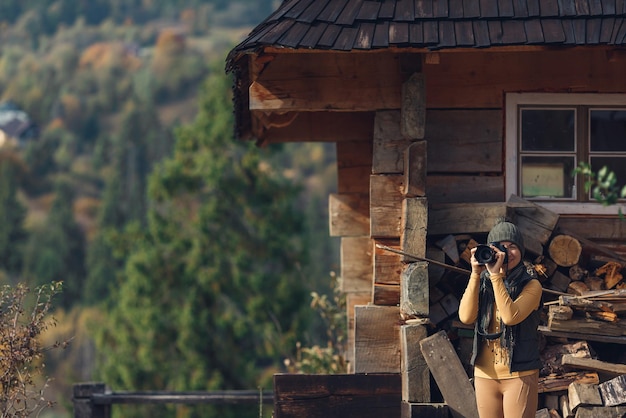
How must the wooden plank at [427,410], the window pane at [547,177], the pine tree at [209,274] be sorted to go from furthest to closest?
the pine tree at [209,274]
the window pane at [547,177]
the wooden plank at [427,410]

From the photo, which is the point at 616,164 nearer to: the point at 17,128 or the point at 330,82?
the point at 330,82

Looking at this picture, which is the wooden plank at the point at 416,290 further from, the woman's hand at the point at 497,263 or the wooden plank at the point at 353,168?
the wooden plank at the point at 353,168

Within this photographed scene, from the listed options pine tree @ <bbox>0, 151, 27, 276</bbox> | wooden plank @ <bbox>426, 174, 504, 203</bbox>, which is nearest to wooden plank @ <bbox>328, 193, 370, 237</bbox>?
wooden plank @ <bbox>426, 174, 504, 203</bbox>

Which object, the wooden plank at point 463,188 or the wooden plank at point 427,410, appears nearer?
the wooden plank at point 427,410

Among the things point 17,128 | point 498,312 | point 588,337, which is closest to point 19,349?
point 498,312

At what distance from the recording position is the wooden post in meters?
12.3

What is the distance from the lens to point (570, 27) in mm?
9438

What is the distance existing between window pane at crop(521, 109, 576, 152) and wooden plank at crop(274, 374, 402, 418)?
220cm

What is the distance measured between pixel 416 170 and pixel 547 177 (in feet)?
3.94

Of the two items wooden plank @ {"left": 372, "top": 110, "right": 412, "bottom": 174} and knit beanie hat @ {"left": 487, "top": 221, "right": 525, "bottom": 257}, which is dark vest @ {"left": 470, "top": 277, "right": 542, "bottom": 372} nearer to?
knit beanie hat @ {"left": 487, "top": 221, "right": 525, "bottom": 257}

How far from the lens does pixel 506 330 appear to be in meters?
8.20

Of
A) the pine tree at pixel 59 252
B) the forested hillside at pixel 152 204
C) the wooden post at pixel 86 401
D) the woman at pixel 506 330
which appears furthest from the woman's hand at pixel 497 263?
the pine tree at pixel 59 252

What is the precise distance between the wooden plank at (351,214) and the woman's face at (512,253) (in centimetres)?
422

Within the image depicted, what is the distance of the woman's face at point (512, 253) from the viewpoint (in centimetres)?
820
